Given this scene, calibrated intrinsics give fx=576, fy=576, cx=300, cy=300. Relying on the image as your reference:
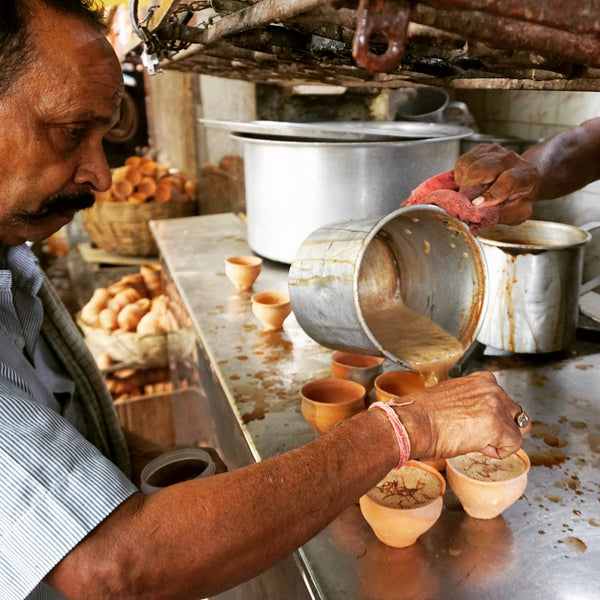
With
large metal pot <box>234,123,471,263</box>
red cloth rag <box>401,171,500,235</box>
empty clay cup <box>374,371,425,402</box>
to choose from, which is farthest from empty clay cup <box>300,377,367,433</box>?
large metal pot <box>234,123,471,263</box>

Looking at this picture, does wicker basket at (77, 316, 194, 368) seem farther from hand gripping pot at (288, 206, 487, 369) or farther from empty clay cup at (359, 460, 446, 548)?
empty clay cup at (359, 460, 446, 548)

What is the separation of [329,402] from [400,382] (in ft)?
0.70

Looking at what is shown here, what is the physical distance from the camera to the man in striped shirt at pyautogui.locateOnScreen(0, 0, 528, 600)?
88 cm

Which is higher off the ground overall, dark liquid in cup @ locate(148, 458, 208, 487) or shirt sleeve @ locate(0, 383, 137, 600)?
shirt sleeve @ locate(0, 383, 137, 600)

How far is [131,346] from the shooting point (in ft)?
12.8

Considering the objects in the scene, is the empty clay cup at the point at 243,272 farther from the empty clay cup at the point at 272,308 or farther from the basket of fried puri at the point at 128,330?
the basket of fried puri at the point at 128,330

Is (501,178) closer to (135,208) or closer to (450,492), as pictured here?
(450,492)

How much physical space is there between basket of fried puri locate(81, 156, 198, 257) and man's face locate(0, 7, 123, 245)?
12.5 feet

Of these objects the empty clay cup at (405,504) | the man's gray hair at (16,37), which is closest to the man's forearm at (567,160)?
the empty clay cup at (405,504)

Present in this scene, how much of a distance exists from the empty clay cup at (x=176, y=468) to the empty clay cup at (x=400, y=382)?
0.58m

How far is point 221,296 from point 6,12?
1820 millimetres

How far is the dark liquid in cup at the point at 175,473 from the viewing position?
175cm

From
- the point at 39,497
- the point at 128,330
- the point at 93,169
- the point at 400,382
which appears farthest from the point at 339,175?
the point at 128,330

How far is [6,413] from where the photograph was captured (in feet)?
3.03
